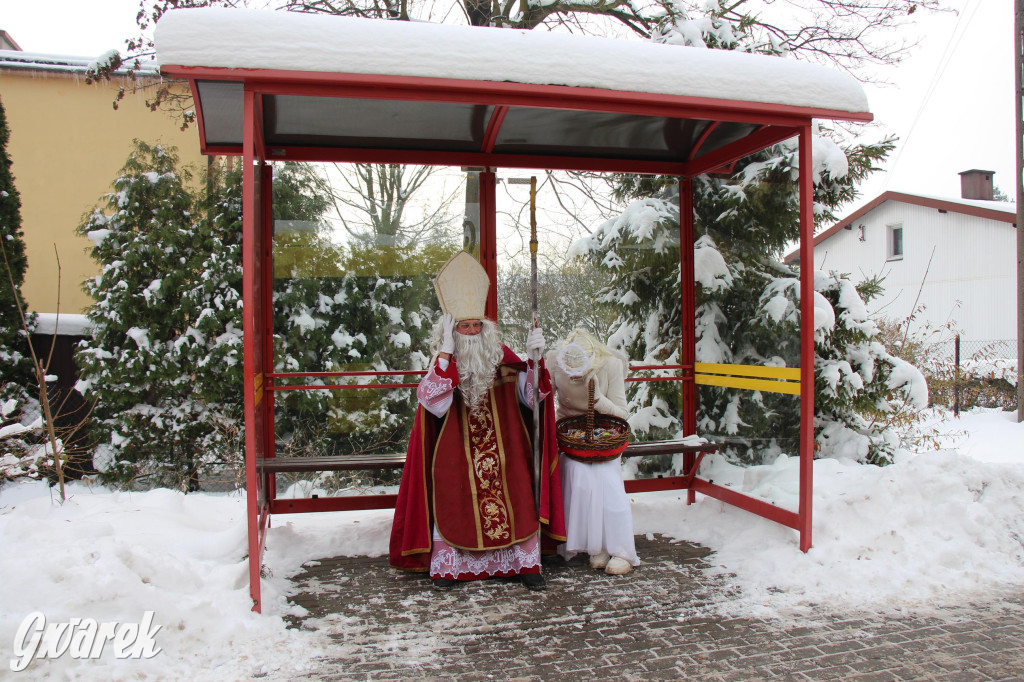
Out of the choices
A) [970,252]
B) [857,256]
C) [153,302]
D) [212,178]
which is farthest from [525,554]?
[857,256]

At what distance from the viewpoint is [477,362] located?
415cm

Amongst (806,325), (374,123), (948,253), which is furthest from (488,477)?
(948,253)

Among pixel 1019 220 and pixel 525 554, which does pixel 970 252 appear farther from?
pixel 525 554

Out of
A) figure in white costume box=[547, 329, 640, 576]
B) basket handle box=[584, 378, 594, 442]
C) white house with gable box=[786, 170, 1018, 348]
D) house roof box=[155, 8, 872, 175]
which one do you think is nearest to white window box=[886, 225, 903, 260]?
white house with gable box=[786, 170, 1018, 348]

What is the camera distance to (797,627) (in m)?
3.45

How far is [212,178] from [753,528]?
6018 millimetres

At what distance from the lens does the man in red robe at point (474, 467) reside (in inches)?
160

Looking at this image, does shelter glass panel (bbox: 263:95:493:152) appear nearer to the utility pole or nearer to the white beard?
the white beard

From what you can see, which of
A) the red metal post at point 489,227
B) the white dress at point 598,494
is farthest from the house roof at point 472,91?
the white dress at point 598,494

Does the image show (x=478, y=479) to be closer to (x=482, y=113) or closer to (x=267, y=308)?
(x=267, y=308)

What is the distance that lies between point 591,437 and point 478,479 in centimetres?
72

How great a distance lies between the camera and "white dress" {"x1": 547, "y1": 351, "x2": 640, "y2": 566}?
14.1ft

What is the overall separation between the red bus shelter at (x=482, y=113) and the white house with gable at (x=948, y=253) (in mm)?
15078

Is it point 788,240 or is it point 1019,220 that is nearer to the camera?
point 788,240
